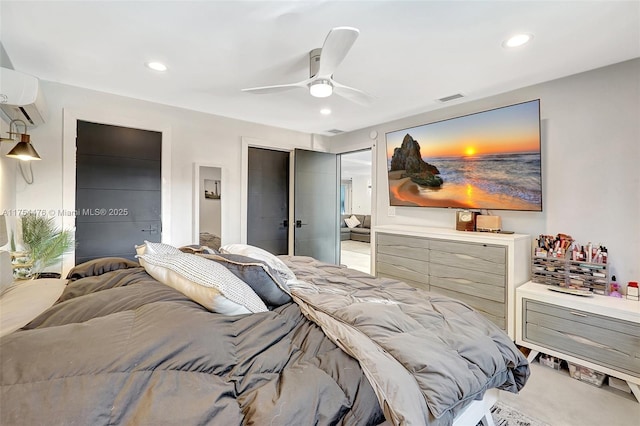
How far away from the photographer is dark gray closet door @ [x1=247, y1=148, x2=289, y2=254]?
4336 mm

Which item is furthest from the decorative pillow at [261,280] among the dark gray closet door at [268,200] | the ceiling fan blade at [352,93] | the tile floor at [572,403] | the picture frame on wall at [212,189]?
the dark gray closet door at [268,200]

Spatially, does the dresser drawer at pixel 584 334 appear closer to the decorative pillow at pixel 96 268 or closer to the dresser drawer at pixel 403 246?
the dresser drawer at pixel 403 246

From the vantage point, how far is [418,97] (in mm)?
3125

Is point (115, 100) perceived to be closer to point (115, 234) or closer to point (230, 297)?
point (115, 234)

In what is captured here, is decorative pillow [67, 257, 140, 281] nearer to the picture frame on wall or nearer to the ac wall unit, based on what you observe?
the ac wall unit

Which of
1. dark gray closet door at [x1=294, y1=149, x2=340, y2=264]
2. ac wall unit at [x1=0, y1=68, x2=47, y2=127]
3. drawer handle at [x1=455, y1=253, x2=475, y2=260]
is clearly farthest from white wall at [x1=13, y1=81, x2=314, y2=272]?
drawer handle at [x1=455, y1=253, x2=475, y2=260]

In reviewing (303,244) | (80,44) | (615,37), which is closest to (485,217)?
(615,37)

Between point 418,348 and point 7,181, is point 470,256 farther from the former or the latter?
point 7,181

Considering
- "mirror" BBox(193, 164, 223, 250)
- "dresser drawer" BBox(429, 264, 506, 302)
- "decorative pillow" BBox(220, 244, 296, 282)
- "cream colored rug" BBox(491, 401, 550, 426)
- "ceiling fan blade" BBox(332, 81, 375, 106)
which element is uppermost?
"ceiling fan blade" BBox(332, 81, 375, 106)

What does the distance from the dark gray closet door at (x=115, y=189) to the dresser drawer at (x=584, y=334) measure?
12.4 ft

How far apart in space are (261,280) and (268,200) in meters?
3.25

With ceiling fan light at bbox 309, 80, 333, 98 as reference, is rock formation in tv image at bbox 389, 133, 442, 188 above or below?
below

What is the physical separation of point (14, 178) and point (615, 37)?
15.8ft

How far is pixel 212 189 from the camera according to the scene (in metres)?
3.79
